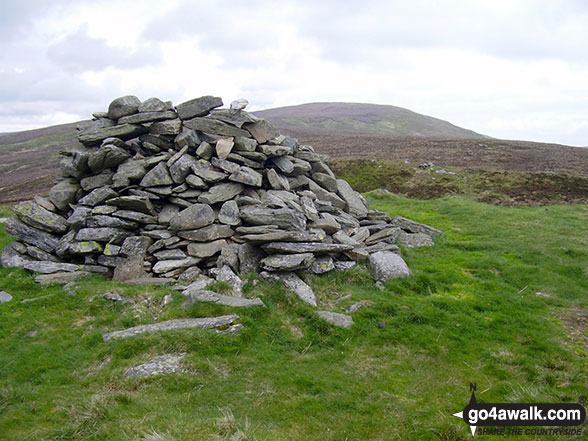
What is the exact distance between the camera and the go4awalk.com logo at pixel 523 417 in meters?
6.77

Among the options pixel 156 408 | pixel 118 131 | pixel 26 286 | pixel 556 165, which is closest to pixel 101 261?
pixel 26 286

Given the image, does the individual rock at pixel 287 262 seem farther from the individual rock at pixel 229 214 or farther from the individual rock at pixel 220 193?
the individual rock at pixel 220 193

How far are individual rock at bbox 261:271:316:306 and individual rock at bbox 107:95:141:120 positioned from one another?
1032 cm

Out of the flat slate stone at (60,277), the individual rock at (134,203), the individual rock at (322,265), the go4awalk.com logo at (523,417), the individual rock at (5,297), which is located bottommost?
the go4awalk.com logo at (523,417)

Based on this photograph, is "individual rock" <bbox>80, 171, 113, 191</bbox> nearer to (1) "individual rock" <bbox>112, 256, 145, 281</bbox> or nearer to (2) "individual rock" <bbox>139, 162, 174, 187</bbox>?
(2) "individual rock" <bbox>139, 162, 174, 187</bbox>

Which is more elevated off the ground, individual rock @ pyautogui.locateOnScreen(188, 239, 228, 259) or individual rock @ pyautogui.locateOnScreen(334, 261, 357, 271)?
individual rock @ pyautogui.locateOnScreen(188, 239, 228, 259)

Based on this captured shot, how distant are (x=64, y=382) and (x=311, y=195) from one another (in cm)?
1243

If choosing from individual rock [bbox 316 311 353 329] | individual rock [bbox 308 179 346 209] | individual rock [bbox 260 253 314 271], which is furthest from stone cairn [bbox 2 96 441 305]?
individual rock [bbox 316 311 353 329]

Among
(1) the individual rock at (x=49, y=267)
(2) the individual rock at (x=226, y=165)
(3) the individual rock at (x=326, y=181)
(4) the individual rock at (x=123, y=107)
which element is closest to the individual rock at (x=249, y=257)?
(2) the individual rock at (x=226, y=165)

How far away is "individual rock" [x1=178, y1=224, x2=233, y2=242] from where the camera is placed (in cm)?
1420

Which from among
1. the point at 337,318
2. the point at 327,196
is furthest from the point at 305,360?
the point at 327,196

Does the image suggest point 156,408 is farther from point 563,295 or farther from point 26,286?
point 563,295

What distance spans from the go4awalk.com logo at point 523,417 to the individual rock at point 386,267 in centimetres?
643

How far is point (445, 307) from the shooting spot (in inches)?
472
